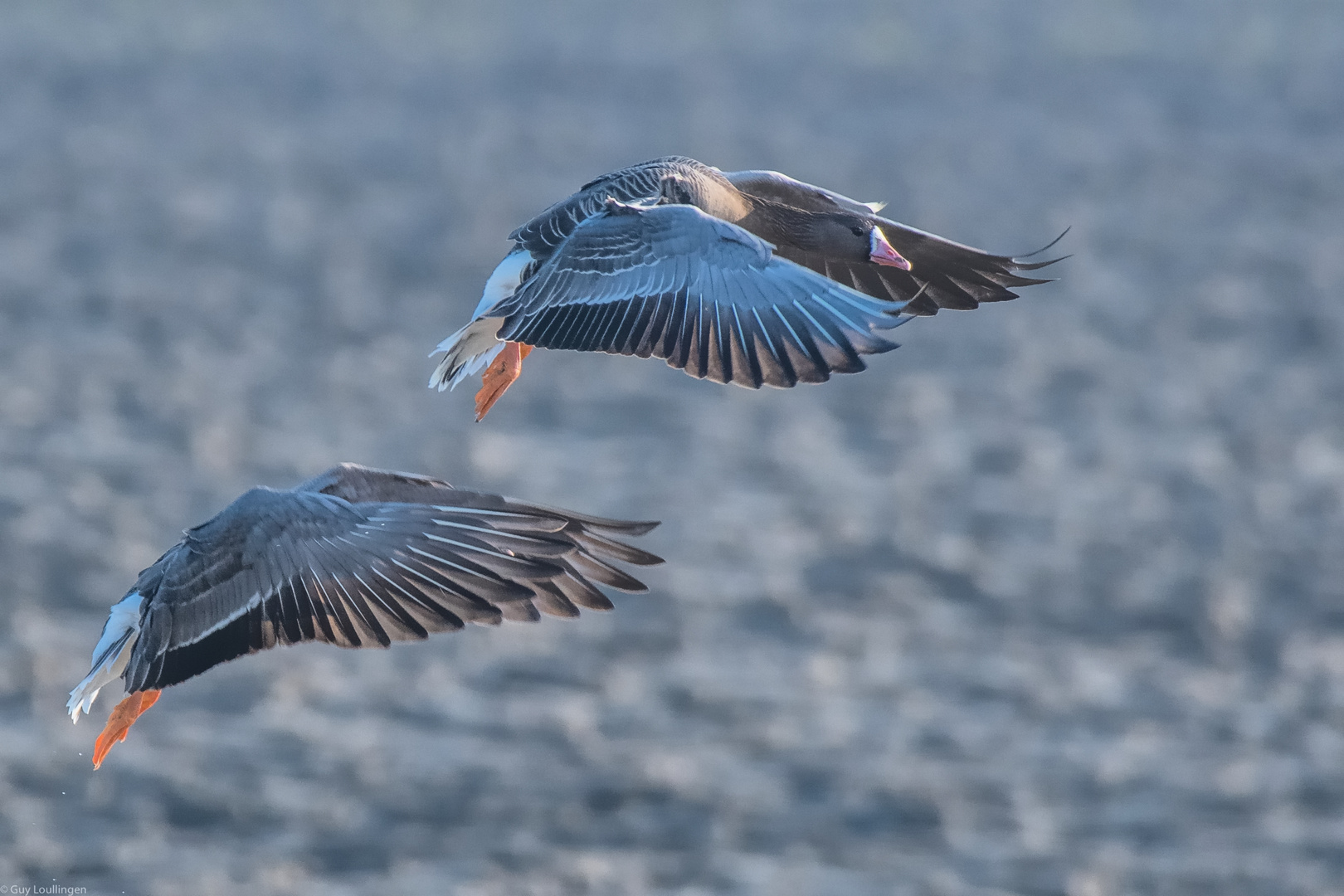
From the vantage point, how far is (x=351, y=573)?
9391 millimetres

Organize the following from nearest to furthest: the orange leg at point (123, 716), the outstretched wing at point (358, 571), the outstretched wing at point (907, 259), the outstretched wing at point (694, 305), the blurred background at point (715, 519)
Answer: the outstretched wing at point (694, 305)
the outstretched wing at point (358, 571)
the orange leg at point (123, 716)
the outstretched wing at point (907, 259)
the blurred background at point (715, 519)

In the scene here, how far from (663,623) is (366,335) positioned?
42.0 feet

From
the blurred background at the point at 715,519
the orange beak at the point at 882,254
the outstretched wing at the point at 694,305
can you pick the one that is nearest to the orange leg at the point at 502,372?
the outstretched wing at the point at 694,305

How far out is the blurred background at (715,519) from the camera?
22016 millimetres

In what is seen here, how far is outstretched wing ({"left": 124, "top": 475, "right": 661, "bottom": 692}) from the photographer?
9109 mm

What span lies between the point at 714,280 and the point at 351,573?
2.19 meters

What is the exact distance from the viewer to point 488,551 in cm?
917

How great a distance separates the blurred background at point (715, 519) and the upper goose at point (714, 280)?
11.3 meters

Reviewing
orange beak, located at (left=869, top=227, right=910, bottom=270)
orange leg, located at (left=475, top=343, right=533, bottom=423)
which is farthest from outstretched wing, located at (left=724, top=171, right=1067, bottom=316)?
orange leg, located at (left=475, top=343, right=533, bottom=423)

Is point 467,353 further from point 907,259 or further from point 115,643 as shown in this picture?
point 907,259

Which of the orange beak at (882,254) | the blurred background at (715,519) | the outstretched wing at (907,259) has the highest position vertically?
the blurred background at (715,519)

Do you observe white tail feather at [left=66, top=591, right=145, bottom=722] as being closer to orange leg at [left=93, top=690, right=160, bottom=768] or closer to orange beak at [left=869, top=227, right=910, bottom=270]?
orange leg at [left=93, top=690, right=160, bottom=768]

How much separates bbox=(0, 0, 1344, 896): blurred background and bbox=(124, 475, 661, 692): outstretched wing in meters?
Result: 11.3

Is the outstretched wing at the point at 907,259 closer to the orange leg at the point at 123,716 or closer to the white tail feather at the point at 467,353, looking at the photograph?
the white tail feather at the point at 467,353
